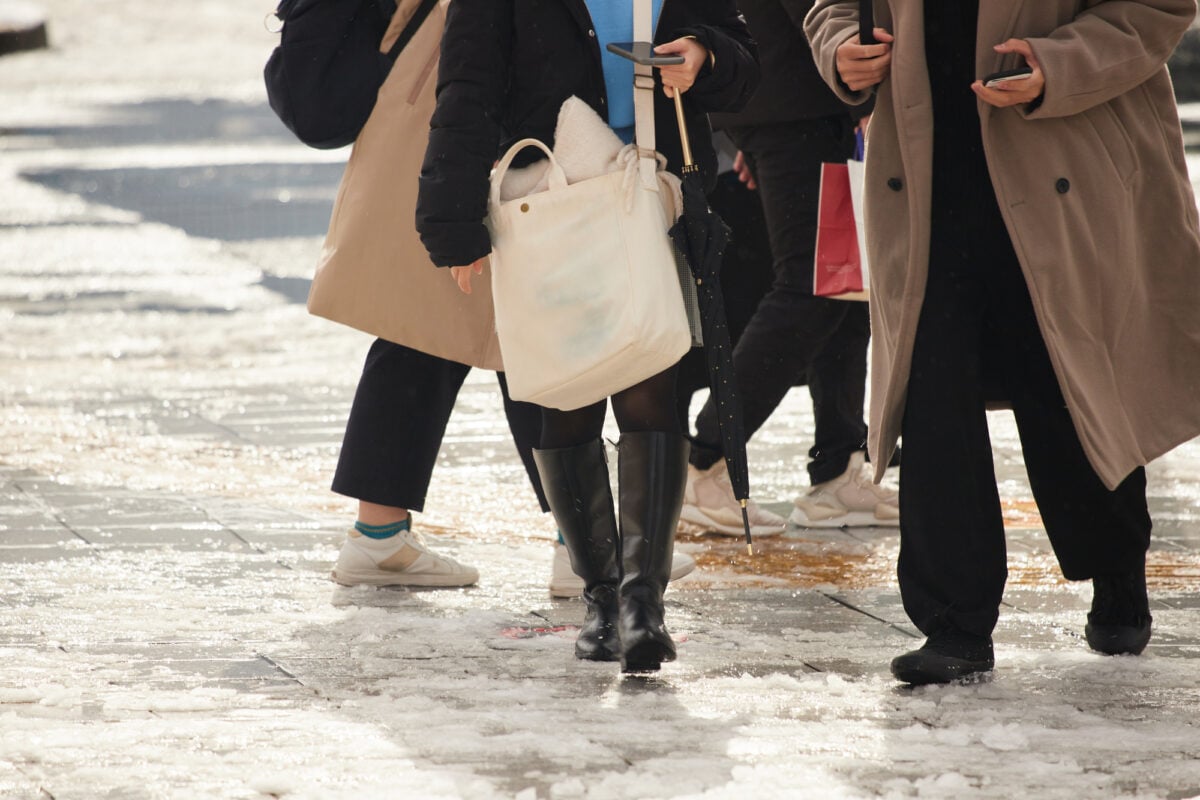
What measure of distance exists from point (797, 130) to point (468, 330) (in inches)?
50.5

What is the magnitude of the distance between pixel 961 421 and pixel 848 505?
188 centimetres

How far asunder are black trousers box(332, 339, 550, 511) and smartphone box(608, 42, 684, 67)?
1.29 metres

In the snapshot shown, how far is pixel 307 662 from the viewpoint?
14.6 feet

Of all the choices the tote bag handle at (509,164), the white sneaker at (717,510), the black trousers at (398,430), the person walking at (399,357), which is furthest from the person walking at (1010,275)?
the white sneaker at (717,510)

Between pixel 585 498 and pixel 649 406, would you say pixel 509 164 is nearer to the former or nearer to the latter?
pixel 649 406

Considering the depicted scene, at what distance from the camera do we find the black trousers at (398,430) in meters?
5.41

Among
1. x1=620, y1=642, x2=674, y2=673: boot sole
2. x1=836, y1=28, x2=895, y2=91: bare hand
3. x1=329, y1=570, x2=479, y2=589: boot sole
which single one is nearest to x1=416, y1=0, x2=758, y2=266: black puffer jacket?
x1=836, y1=28, x2=895, y2=91: bare hand

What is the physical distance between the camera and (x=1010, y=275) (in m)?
4.38

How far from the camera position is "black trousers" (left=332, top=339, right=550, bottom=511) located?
541cm

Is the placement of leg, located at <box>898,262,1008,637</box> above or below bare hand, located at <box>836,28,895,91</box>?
below

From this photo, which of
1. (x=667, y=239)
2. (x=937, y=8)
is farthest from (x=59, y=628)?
(x=937, y=8)

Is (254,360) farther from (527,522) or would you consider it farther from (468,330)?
→ (468,330)

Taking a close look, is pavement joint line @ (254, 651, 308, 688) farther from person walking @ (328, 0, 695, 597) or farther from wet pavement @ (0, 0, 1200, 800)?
person walking @ (328, 0, 695, 597)

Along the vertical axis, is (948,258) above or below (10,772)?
above
